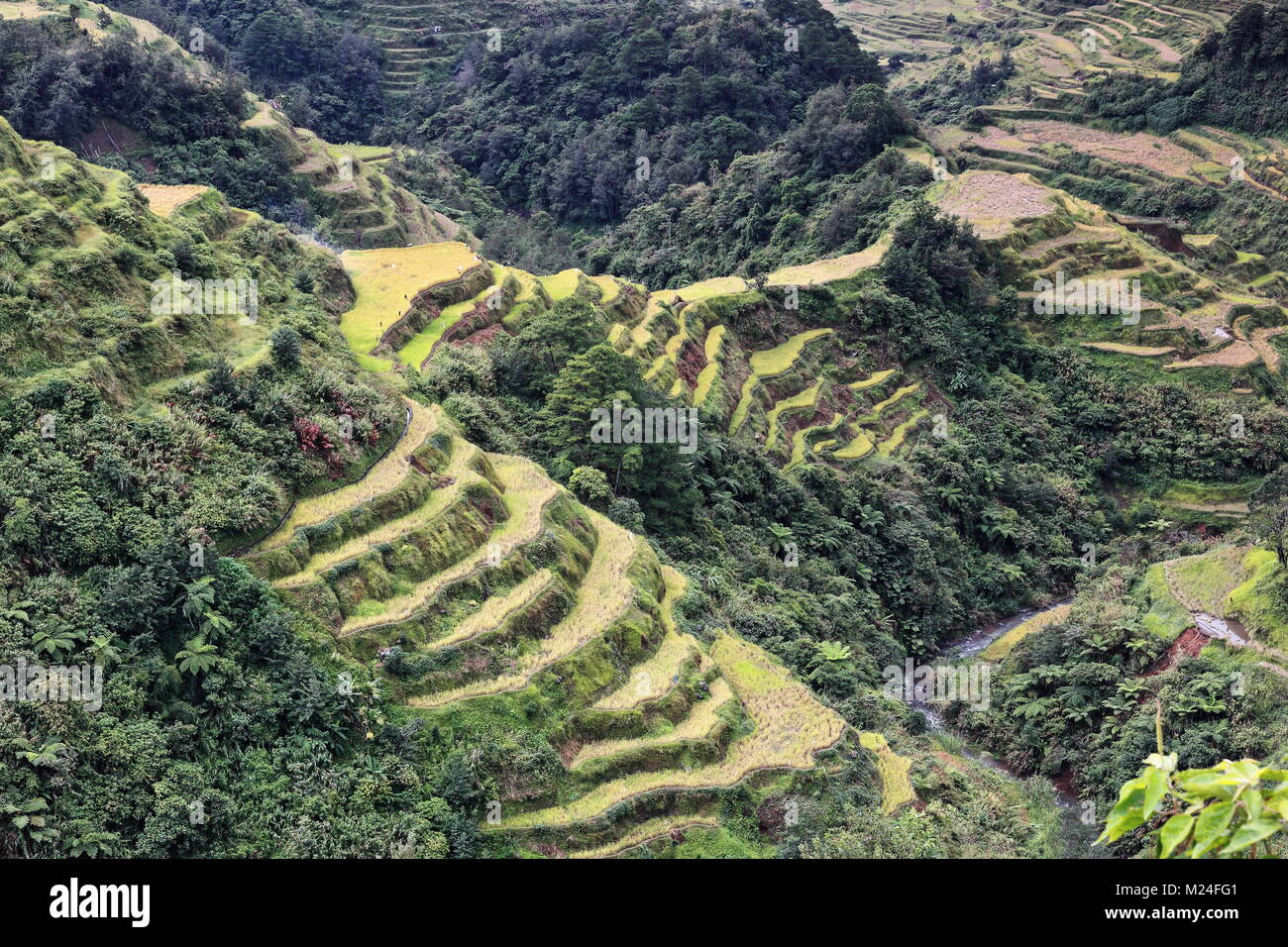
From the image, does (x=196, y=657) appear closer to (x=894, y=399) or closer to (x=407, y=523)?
(x=407, y=523)

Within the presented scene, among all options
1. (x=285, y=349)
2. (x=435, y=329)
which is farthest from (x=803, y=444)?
(x=285, y=349)

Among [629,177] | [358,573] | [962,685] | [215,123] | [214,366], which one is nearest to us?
[358,573]

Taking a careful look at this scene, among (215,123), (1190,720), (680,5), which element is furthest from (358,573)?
(680,5)

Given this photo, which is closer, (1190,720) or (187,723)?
(187,723)

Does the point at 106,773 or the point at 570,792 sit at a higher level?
the point at 106,773

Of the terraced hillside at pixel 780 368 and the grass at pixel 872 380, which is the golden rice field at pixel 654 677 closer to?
the terraced hillside at pixel 780 368
